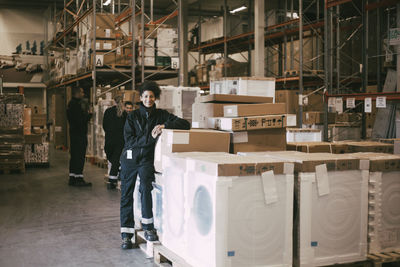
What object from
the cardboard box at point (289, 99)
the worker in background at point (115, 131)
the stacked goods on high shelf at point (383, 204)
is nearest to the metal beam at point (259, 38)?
the cardboard box at point (289, 99)

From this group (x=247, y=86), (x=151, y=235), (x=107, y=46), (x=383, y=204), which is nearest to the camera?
(x=383, y=204)

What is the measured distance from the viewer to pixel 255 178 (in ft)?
11.6

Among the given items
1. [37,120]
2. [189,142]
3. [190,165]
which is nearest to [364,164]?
[190,165]

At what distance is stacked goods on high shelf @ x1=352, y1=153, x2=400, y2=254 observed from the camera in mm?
4039

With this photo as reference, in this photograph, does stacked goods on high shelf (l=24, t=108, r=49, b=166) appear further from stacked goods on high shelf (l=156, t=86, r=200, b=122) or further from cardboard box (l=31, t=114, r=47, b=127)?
stacked goods on high shelf (l=156, t=86, r=200, b=122)

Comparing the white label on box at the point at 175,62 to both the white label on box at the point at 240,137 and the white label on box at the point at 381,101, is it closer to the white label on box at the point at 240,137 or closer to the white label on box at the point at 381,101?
the white label on box at the point at 381,101

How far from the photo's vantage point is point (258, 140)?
5.06 metres

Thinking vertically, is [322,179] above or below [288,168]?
below

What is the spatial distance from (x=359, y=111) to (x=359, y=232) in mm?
11557

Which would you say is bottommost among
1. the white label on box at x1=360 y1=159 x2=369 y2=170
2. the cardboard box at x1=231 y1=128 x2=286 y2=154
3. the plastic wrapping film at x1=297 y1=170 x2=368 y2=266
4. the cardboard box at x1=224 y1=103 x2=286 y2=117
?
the plastic wrapping film at x1=297 y1=170 x2=368 y2=266

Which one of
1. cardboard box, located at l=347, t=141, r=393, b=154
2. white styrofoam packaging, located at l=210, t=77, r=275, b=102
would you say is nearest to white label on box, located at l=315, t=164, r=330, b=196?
cardboard box, located at l=347, t=141, r=393, b=154

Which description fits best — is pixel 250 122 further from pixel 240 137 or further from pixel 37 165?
pixel 37 165

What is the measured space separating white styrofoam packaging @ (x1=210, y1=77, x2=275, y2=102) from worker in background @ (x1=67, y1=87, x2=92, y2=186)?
3399mm

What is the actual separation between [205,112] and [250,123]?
0.80 metres
